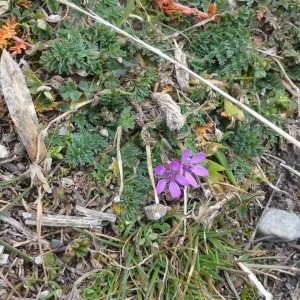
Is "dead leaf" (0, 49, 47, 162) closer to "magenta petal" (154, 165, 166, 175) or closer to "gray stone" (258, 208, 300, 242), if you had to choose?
"magenta petal" (154, 165, 166, 175)

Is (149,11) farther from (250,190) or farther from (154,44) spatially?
(250,190)

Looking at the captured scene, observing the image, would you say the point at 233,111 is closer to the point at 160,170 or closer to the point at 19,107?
the point at 160,170

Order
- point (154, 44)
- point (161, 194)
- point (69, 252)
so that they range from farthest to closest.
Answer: point (154, 44), point (161, 194), point (69, 252)

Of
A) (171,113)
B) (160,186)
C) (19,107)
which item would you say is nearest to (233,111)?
(171,113)

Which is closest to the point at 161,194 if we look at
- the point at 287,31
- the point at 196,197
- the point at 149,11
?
the point at 196,197

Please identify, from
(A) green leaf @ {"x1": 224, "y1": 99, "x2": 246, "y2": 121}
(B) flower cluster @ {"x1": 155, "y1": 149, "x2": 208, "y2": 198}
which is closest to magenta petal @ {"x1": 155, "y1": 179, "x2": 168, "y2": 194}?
(B) flower cluster @ {"x1": 155, "y1": 149, "x2": 208, "y2": 198}

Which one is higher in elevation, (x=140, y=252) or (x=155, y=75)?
(x=155, y=75)
